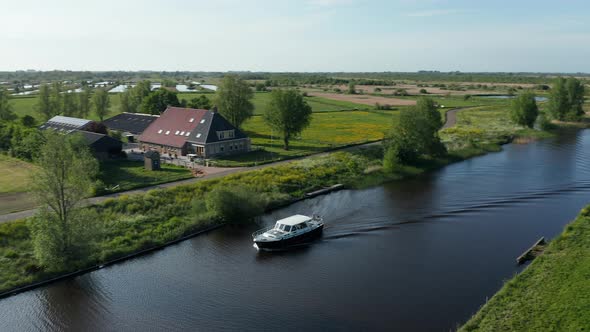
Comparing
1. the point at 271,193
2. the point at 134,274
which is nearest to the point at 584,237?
the point at 271,193

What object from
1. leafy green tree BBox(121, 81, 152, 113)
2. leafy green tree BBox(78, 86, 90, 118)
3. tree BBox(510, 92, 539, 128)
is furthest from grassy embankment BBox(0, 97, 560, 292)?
leafy green tree BBox(78, 86, 90, 118)

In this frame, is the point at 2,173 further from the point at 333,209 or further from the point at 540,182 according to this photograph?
the point at 540,182

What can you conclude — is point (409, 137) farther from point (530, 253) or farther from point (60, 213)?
point (60, 213)

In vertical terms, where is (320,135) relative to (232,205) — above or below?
above

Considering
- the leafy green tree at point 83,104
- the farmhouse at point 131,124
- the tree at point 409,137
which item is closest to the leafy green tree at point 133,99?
the leafy green tree at point 83,104

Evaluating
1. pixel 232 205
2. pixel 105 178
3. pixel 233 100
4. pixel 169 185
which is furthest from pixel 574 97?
pixel 105 178
